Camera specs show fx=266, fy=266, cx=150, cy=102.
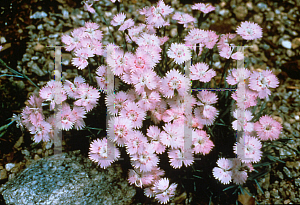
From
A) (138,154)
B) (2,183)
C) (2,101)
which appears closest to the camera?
(138,154)

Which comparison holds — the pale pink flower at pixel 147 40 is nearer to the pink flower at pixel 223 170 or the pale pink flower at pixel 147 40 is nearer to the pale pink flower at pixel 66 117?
the pale pink flower at pixel 66 117

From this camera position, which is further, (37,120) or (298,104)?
(298,104)

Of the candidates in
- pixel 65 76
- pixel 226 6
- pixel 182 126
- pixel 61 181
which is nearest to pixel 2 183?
pixel 61 181

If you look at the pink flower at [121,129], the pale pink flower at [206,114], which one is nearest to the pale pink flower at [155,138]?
the pink flower at [121,129]

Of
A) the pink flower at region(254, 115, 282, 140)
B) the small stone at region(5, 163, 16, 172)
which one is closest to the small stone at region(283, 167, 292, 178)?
the pink flower at region(254, 115, 282, 140)

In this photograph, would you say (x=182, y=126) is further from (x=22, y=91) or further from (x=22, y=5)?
(x=22, y=5)
